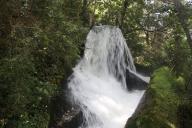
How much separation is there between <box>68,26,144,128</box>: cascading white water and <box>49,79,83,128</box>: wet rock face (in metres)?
0.27

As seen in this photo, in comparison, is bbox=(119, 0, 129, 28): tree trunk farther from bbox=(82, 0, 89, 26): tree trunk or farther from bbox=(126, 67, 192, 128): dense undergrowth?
bbox=(126, 67, 192, 128): dense undergrowth

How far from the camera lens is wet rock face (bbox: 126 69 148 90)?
14.9m

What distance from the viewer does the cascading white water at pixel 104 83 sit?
35.6 ft

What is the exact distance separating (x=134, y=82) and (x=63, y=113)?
550cm

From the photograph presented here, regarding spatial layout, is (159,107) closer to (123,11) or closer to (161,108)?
(161,108)

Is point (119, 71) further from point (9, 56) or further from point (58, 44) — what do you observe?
point (9, 56)

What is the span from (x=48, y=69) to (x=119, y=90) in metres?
3.74

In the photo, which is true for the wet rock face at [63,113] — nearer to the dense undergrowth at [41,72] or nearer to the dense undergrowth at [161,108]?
the dense undergrowth at [41,72]

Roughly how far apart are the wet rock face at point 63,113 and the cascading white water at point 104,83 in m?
0.27

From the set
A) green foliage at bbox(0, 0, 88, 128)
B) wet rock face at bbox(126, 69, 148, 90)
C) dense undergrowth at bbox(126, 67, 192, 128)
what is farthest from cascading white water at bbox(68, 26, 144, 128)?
dense undergrowth at bbox(126, 67, 192, 128)

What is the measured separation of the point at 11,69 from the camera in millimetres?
8055

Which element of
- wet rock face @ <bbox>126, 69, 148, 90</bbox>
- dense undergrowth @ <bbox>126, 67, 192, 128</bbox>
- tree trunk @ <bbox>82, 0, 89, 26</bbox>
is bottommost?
wet rock face @ <bbox>126, 69, 148, 90</bbox>

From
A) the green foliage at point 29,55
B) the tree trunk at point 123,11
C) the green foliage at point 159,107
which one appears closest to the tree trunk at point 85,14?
the tree trunk at point 123,11

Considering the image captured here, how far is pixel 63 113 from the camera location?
10344mm
